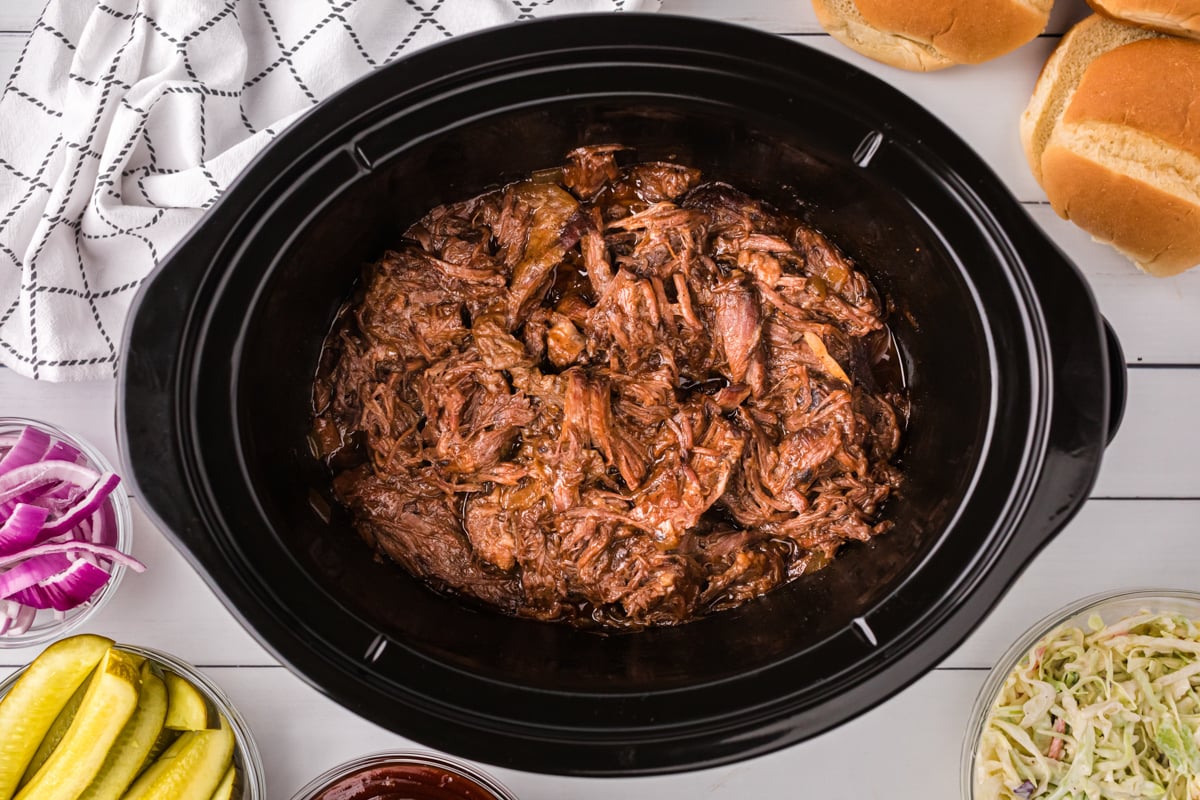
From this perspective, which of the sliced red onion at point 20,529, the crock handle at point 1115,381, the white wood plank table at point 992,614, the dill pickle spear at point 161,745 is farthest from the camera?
the white wood plank table at point 992,614

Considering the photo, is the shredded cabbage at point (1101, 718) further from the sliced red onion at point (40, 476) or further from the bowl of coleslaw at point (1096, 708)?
the sliced red onion at point (40, 476)

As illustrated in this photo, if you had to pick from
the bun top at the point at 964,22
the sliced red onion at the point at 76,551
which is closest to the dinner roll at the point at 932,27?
the bun top at the point at 964,22

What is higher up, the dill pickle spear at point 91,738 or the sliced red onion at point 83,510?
the sliced red onion at point 83,510

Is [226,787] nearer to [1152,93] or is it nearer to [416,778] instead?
[416,778]

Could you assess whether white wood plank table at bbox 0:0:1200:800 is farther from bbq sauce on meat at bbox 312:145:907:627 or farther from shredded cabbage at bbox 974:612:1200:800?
bbq sauce on meat at bbox 312:145:907:627

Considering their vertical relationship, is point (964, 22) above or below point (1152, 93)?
above

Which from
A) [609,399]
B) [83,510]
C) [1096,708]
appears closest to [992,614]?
[1096,708]
